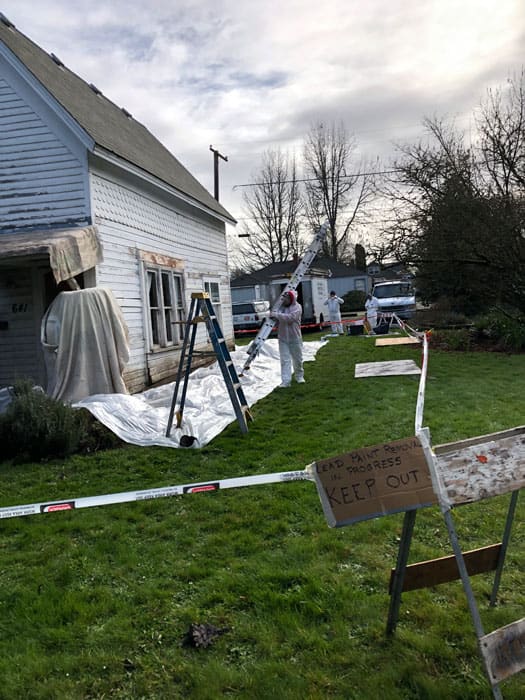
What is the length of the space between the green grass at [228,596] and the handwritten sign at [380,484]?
0.89 meters

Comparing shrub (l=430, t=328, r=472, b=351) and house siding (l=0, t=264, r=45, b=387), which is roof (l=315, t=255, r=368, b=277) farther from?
house siding (l=0, t=264, r=45, b=387)

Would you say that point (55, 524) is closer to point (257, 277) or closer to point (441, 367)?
point (441, 367)

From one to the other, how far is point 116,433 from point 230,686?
15.6 feet

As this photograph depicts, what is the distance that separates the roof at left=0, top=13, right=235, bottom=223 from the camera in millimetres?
8945

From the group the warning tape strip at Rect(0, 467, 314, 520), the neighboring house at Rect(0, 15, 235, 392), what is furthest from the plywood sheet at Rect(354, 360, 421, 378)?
the warning tape strip at Rect(0, 467, 314, 520)

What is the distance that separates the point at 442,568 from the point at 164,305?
31.5ft

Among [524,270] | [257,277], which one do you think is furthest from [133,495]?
[257,277]

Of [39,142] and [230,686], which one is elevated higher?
[39,142]

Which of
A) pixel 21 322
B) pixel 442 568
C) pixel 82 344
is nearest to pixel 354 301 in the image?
pixel 21 322

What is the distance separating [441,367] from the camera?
39.2 feet

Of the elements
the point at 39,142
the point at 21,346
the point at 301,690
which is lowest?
the point at 301,690

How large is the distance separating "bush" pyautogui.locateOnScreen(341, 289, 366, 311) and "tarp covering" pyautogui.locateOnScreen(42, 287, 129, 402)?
A: 34679 millimetres

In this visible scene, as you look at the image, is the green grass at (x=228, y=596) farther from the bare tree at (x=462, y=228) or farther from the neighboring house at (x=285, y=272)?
the neighboring house at (x=285, y=272)

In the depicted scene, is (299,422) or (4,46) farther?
(4,46)
